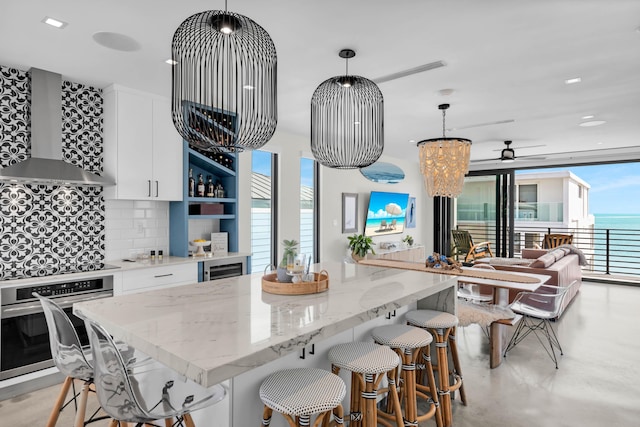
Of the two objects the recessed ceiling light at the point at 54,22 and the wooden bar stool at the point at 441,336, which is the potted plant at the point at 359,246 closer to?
the wooden bar stool at the point at 441,336

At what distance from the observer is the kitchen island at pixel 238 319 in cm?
120

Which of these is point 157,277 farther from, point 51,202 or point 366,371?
point 366,371

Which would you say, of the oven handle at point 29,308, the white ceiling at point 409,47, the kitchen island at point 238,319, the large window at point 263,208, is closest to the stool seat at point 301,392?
the kitchen island at point 238,319

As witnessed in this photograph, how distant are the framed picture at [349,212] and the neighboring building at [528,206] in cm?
376

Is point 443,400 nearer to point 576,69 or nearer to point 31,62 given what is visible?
point 576,69

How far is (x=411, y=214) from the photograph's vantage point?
29.2ft

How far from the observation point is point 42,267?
3336 millimetres

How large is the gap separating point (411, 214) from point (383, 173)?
1701 mm

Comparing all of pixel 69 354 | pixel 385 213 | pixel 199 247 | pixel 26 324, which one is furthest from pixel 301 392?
pixel 385 213

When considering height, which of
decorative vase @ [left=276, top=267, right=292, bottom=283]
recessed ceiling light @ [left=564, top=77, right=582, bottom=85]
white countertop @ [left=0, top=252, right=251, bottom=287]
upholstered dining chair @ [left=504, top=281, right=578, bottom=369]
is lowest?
upholstered dining chair @ [left=504, top=281, right=578, bottom=369]

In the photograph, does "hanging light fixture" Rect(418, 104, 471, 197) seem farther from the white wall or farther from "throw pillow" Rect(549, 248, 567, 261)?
"throw pillow" Rect(549, 248, 567, 261)

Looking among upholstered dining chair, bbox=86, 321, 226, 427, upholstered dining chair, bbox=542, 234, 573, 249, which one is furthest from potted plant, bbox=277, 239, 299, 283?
upholstered dining chair, bbox=542, 234, 573, 249

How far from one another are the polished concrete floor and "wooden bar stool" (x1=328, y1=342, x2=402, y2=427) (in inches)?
19.5

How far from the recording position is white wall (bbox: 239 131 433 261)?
4980 mm
